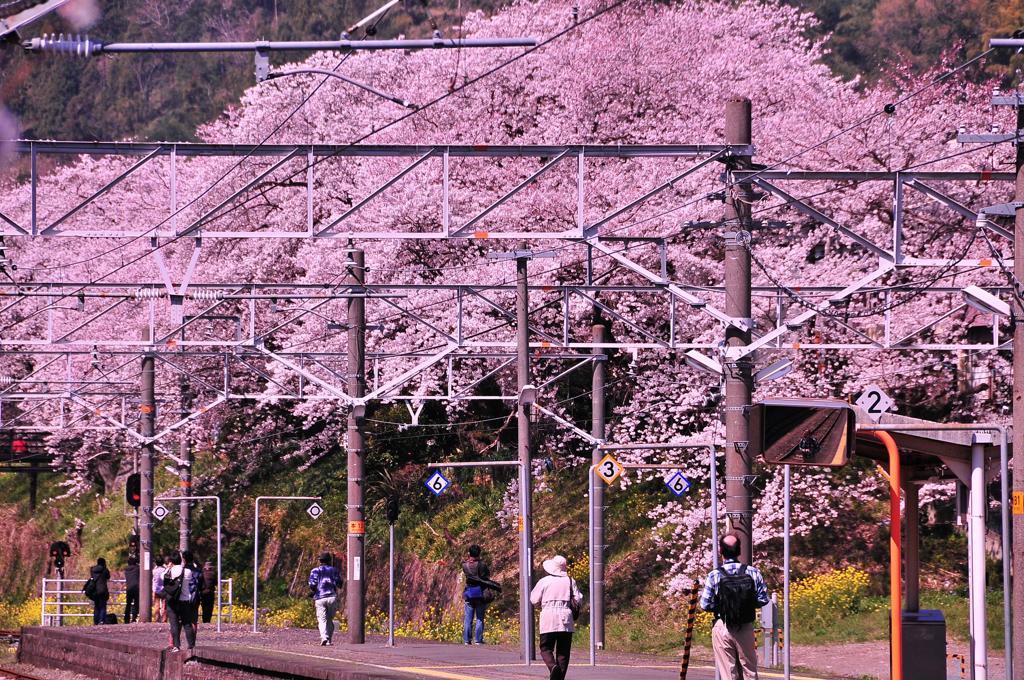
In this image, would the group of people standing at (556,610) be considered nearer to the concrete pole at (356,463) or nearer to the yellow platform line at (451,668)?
the yellow platform line at (451,668)

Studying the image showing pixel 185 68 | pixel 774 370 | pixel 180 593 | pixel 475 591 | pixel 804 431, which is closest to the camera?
pixel 804 431

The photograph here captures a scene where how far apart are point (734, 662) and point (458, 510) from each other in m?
26.9

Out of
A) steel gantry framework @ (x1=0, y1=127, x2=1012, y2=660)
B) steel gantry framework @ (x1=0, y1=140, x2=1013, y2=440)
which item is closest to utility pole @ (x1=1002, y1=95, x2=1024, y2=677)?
steel gantry framework @ (x1=0, y1=140, x2=1013, y2=440)

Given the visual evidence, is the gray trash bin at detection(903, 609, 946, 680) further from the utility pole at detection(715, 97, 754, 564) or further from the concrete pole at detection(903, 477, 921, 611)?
the utility pole at detection(715, 97, 754, 564)

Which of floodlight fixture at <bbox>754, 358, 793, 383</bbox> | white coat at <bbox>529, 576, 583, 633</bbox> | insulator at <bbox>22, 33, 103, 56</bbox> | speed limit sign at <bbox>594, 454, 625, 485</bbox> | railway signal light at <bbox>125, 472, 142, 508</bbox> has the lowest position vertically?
white coat at <bbox>529, 576, 583, 633</bbox>

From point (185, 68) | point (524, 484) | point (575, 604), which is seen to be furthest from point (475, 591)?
point (185, 68)

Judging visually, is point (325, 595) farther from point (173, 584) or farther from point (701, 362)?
point (701, 362)

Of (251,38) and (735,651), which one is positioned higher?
(251,38)

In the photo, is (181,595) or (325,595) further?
(325,595)

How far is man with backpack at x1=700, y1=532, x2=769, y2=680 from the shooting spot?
44.9 feet

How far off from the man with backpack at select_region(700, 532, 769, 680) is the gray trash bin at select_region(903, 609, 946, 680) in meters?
1.69

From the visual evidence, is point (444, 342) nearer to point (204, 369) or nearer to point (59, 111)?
point (204, 369)

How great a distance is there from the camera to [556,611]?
16734mm

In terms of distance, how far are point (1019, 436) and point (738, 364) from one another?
10.4ft
